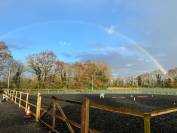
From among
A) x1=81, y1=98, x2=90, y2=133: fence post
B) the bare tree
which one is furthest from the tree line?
x1=81, y1=98, x2=90, y2=133: fence post

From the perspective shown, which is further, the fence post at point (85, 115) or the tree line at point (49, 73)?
the tree line at point (49, 73)

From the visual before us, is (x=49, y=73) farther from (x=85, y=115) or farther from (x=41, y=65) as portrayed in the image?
(x=85, y=115)

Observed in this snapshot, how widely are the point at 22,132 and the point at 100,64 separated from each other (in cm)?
11889

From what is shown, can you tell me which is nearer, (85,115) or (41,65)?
(85,115)

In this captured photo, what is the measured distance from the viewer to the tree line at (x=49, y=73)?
8419 centimetres

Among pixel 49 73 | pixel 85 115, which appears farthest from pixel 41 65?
pixel 85 115

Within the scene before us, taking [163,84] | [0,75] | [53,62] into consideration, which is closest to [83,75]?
[53,62]

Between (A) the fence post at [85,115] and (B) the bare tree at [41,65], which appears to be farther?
(B) the bare tree at [41,65]

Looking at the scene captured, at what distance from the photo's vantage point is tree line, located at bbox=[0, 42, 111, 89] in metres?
84.2

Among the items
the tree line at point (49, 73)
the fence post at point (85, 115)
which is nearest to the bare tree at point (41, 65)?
the tree line at point (49, 73)

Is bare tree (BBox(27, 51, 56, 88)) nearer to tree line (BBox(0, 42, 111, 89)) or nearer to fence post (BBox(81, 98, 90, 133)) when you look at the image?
tree line (BBox(0, 42, 111, 89))

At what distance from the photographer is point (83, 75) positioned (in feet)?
409

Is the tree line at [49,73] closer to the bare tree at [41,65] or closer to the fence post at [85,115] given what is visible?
the bare tree at [41,65]

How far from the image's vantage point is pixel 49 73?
104875 millimetres
